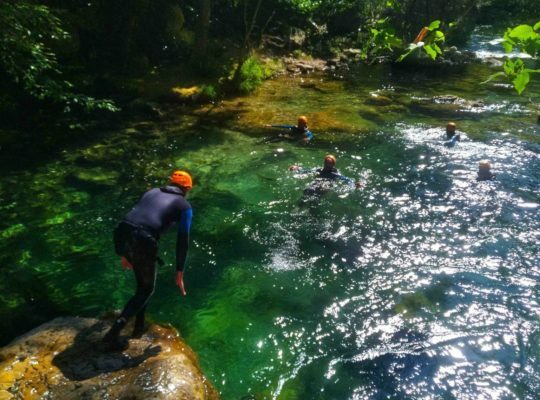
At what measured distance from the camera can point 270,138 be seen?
14.9 metres

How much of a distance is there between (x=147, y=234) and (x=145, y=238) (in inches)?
2.1

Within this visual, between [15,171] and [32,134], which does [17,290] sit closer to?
[15,171]

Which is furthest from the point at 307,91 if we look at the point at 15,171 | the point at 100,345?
the point at 100,345

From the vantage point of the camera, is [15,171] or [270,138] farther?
[270,138]

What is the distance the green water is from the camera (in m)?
6.21

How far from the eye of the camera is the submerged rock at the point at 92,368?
4840 millimetres

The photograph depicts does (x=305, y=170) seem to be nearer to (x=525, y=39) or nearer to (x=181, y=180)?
(x=181, y=180)

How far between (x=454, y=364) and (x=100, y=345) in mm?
4769

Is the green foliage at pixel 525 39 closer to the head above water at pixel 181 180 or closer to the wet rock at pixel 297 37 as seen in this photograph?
the head above water at pixel 181 180

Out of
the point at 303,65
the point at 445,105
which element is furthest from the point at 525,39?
the point at 303,65

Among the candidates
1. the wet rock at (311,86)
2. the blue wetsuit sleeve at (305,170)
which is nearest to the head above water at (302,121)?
the blue wetsuit sleeve at (305,170)

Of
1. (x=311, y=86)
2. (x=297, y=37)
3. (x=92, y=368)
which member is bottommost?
(x=311, y=86)

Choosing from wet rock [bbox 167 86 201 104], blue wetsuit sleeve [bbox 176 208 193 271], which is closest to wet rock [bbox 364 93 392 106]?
wet rock [bbox 167 86 201 104]

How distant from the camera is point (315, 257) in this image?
871 cm
